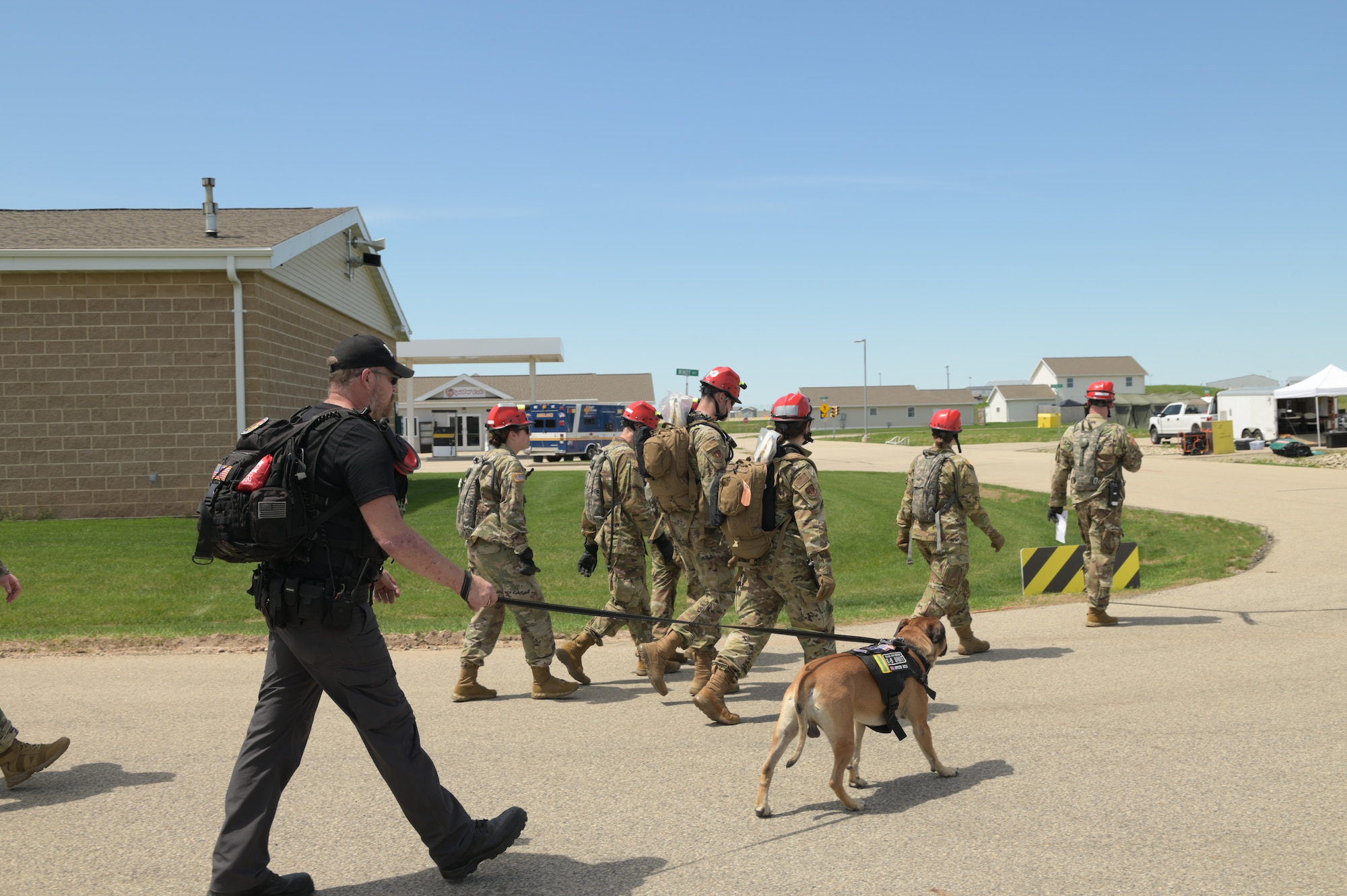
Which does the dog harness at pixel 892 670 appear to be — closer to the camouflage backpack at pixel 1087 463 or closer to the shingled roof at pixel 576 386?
the camouflage backpack at pixel 1087 463

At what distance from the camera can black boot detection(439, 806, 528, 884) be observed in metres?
3.77

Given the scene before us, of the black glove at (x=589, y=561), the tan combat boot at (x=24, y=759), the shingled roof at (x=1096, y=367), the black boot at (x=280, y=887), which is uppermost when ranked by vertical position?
the shingled roof at (x=1096, y=367)

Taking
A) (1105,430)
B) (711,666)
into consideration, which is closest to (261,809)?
(711,666)

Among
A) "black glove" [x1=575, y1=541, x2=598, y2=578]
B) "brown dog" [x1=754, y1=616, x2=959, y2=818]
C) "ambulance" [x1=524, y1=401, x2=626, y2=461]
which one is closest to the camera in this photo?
"brown dog" [x1=754, y1=616, x2=959, y2=818]

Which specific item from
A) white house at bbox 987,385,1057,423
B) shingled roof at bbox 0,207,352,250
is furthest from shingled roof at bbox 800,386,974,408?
shingled roof at bbox 0,207,352,250

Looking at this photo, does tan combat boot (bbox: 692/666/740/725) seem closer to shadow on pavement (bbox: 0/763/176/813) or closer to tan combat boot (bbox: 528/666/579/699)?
tan combat boot (bbox: 528/666/579/699)

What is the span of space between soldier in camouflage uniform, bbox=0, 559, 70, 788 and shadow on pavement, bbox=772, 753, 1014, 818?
363 cm

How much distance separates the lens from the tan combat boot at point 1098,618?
9195 mm

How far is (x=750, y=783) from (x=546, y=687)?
234 cm

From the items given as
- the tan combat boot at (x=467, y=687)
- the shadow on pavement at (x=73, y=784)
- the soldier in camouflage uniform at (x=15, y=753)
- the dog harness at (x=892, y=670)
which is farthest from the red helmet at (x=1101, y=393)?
the soldier in camouflage uniform at (x=15, y=753)

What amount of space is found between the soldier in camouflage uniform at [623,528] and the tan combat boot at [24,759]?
365cm

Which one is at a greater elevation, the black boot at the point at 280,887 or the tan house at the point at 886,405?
the tan house at the point at 886,405

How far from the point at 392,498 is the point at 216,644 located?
6419 millimetres

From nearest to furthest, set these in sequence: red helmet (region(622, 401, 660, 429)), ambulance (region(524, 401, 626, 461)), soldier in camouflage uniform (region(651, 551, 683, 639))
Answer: soldier in camouflage uniform (region(651, 551, 683, 639)) → red helmet (region(622, 401, 660, 429)) → ambulance (region(524, 401, 626, 461))
